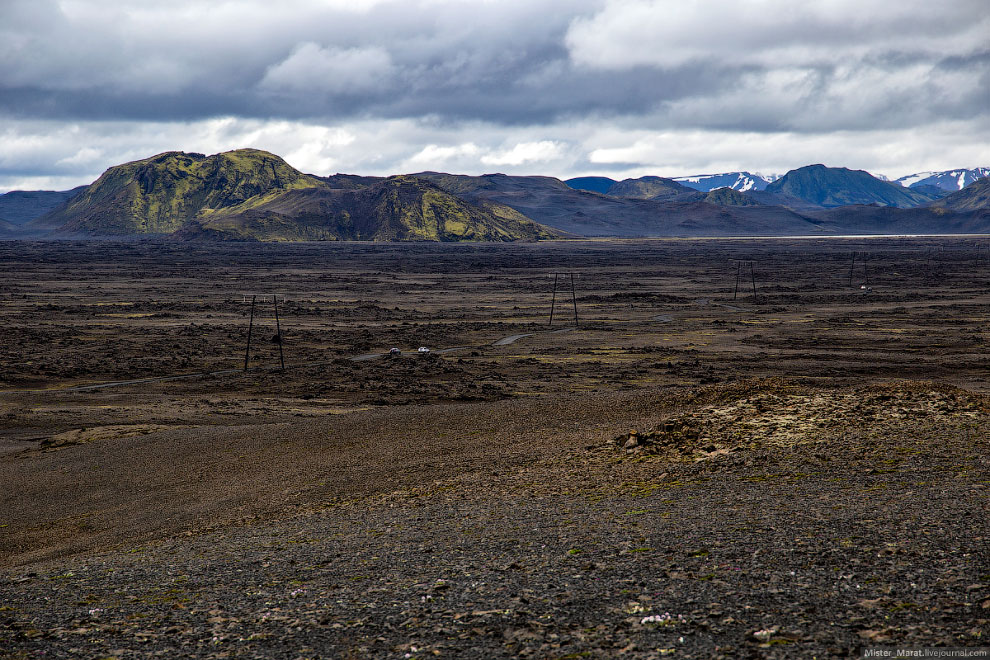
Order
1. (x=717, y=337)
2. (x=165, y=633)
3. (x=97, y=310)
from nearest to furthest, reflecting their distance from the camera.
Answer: (x=165, y=633) → (x=717, y=337) → (x=97, y=310)

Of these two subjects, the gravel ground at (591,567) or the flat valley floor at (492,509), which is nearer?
the gravel ground at (591,567)

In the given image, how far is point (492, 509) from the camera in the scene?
48.9ft

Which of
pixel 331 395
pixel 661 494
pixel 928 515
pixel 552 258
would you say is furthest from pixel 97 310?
pixel 552 258

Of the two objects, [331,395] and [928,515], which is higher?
[928,515]

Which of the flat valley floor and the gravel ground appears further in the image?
the flat valley floor

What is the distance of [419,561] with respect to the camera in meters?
11.8

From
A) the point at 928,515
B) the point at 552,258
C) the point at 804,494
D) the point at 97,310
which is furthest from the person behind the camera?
the point at 552,258

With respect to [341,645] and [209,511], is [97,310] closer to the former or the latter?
[209,511]

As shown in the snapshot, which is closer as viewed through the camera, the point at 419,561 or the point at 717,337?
the point at 419,561

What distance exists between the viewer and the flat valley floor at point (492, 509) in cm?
899

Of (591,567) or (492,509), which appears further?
(492,509)

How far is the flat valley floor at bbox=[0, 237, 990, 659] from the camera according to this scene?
8.99 metres

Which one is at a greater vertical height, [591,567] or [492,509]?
[591,567]

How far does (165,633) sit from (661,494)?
29.6ft
